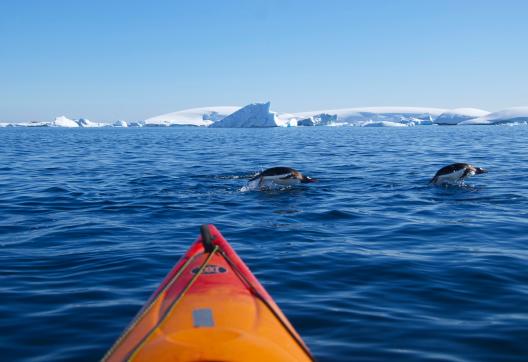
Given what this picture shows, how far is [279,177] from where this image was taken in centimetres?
1459

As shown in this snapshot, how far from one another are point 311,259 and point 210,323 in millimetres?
4157

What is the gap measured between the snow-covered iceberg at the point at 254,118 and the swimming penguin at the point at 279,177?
3736 inches

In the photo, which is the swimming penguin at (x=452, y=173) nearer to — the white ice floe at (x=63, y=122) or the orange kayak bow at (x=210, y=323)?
the orange kayak bow at (x=210, y=323)

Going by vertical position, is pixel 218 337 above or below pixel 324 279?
above

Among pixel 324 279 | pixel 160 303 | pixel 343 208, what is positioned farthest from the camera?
pixel 343 208

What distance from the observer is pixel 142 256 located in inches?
309

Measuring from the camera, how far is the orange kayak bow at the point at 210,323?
3.27m

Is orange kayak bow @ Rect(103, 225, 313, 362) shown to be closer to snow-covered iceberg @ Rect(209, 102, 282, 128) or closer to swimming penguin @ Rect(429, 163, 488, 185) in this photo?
swimming penguin @ Rect(429, 163, 488, 185)

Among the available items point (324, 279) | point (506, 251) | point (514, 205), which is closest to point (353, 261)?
point (324, 279)

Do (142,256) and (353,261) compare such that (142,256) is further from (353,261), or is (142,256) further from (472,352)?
(472,352)

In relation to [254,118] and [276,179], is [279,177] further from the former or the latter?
[254,118]

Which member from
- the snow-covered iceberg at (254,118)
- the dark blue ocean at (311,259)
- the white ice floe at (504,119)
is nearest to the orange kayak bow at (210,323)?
the dark blue ocean at (311,259)

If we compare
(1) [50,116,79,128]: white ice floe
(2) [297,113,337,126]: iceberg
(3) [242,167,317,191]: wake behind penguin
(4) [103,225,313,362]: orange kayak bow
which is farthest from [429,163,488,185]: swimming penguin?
(1) [50,116,79,128]: white ice floe

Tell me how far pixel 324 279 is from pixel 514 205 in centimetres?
677
